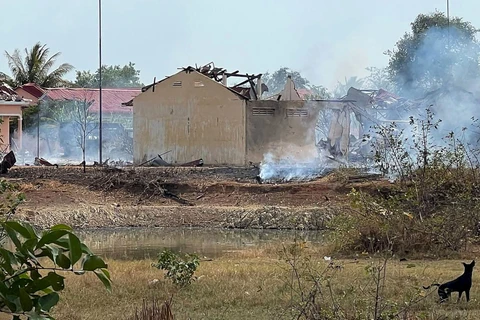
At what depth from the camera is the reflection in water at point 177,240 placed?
20.5 m

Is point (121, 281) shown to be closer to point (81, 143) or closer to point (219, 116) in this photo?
point (219, 116)

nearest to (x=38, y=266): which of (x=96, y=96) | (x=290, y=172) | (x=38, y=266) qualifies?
(x=38, y=266)

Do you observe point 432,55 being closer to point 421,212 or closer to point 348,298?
point 421,212

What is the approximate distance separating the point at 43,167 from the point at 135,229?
9636 millimetres

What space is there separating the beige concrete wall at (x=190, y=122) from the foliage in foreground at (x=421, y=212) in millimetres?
20650

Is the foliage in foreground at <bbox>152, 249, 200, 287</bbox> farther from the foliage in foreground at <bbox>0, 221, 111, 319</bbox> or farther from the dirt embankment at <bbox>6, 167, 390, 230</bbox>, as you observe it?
the dirt embankment at <bbox>6, 167, 390, 230</bbox>

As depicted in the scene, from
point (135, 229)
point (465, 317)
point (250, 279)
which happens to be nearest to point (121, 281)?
point (250, 279)

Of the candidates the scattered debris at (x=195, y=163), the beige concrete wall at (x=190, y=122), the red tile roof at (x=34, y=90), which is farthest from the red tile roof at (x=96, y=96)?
the scattered debris at (x=195, y=163)

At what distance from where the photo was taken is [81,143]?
154 ft

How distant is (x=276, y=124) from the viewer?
123ft

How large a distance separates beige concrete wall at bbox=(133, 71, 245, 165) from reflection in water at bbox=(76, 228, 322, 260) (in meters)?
11.8

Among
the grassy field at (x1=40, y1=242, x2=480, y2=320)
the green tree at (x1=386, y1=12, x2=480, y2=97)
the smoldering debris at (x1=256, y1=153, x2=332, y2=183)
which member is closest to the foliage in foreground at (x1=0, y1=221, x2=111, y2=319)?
the grassy field at (x1=40, y1=242, x2=480, y2=320)

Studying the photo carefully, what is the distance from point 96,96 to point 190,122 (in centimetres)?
1806

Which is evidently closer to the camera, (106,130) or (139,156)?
(139,156)
